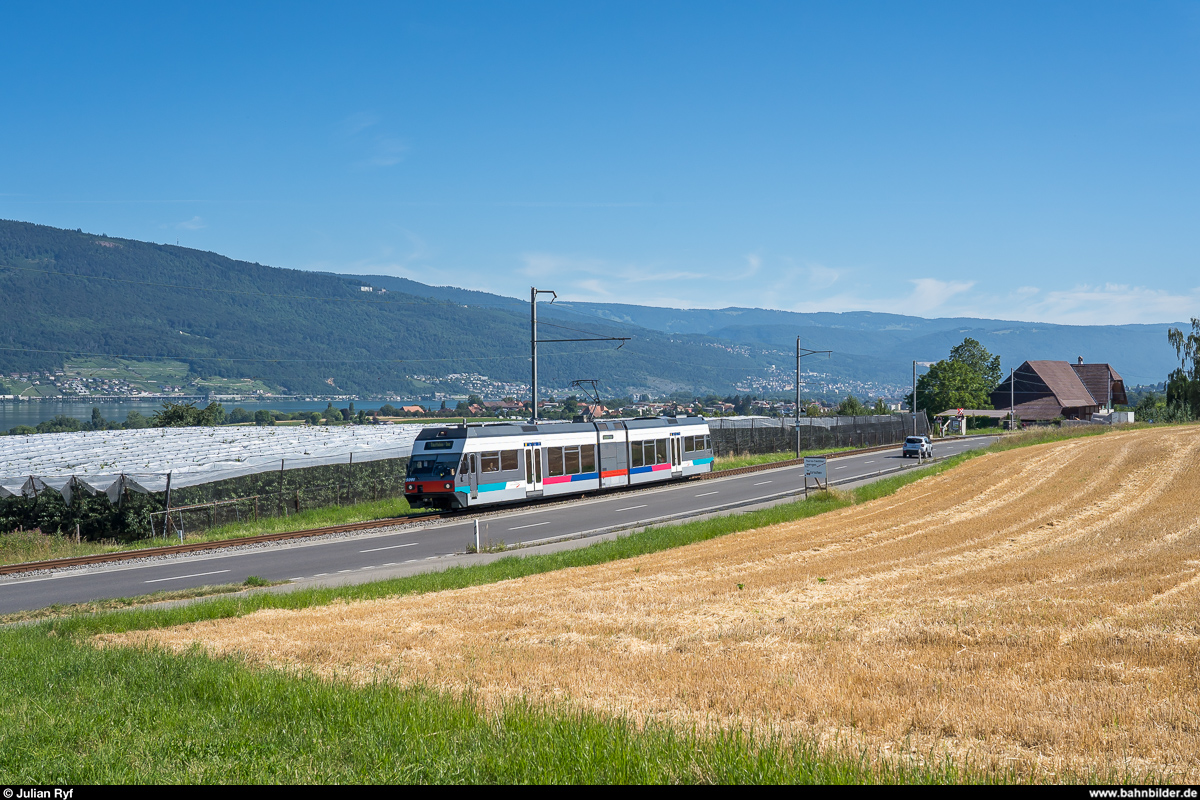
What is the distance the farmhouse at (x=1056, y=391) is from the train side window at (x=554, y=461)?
300ft

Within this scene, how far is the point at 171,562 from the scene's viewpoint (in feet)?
80.0

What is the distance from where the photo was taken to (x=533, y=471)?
1375 inches

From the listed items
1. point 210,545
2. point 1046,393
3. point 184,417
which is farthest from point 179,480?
point 1046,393

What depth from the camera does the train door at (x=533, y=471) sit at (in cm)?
3469

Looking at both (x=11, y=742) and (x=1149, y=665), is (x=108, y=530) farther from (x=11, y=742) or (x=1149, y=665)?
(x=1149, y=665)

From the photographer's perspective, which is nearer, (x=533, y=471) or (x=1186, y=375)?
(x=533, y=471)

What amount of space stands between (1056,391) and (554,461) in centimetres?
10143

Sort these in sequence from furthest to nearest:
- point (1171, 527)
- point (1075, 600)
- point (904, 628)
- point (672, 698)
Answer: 1. point (1171, 527)
2. point (1075, 600)
3. point (904, 628)
4. point (672, 698)

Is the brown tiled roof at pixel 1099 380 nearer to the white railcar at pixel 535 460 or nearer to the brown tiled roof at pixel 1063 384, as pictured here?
the brown tiled roof at pixel 1063 384

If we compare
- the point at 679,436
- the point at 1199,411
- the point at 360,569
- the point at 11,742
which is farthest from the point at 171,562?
the point at 1199,411

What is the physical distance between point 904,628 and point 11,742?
9525 mm

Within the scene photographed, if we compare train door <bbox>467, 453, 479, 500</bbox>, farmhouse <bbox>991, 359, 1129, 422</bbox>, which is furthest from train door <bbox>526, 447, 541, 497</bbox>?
farmhouse <bbox>991, 359, 1129, 422</bbox>

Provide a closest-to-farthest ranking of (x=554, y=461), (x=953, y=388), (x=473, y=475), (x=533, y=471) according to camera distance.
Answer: (x=473, y=475) → (x=533, y=471) → (x=554, y=461) → (x=953, y=388)

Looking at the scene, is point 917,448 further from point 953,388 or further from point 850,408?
point 953,388
